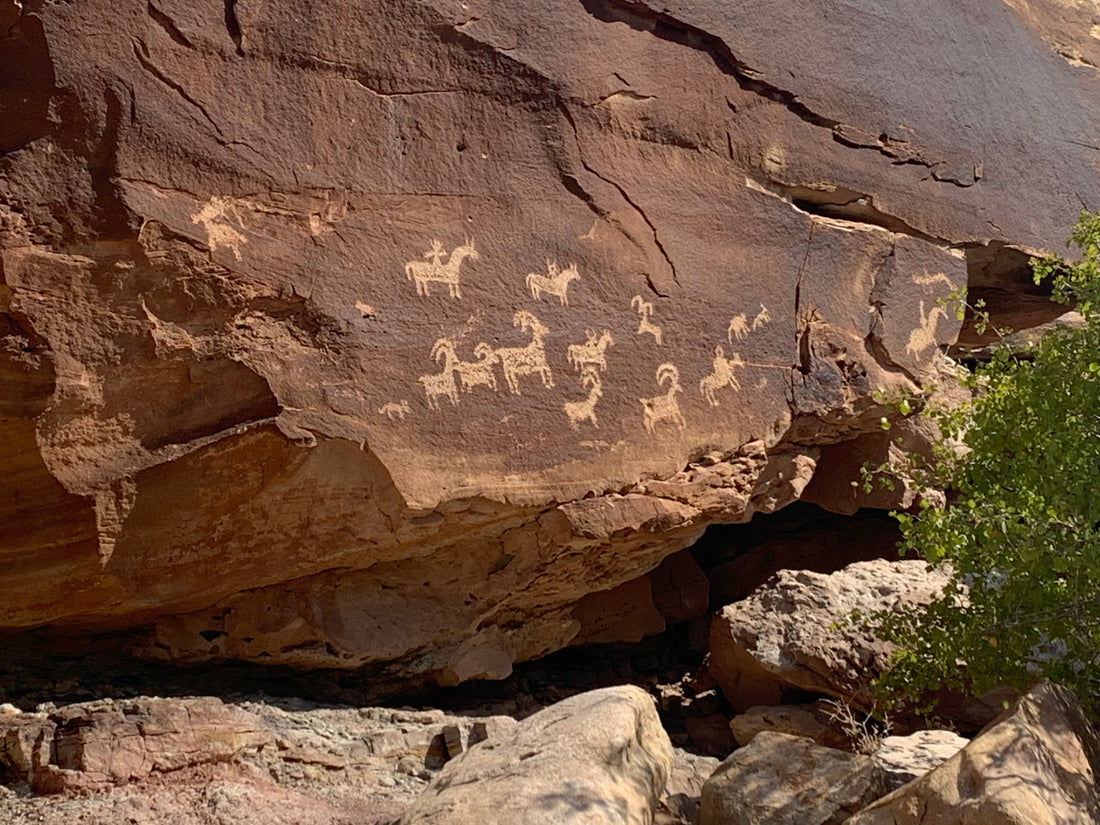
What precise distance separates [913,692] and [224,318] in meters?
2.51

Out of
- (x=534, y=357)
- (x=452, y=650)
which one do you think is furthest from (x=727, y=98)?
(x=452, y=650)

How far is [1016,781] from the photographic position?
2.52 m

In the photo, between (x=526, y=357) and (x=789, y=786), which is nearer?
(x=789, y=786)

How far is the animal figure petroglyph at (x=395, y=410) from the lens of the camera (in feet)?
11.5

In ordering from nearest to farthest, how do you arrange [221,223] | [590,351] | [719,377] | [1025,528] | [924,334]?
[1025,528]
[221,223]
[590,351]
[719,377]
[924,334]

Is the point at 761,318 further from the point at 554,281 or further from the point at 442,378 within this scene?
the point at 442,378

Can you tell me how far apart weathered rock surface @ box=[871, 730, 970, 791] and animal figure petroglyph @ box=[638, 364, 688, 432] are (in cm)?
134

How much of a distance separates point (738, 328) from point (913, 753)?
1663mm

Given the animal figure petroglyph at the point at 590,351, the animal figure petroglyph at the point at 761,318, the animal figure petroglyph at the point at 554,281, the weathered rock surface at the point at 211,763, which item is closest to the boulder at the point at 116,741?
the weathered rock surface at the point at 211,763

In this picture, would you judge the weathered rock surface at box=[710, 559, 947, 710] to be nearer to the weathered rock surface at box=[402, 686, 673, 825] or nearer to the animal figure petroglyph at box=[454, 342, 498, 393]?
the weathered rock surface at box=[402, 686, 673, 825]

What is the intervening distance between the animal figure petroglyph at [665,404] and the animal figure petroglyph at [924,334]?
1245 mm

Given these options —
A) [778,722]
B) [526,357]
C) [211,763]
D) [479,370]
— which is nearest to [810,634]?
[778,722]

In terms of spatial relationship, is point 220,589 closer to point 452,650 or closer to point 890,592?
point 452,650

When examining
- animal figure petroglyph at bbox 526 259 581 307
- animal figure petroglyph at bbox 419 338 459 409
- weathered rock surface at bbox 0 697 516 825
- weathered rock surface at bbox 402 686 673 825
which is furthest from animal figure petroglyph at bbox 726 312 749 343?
weathered rock surface at bbox 0 697 516 825
